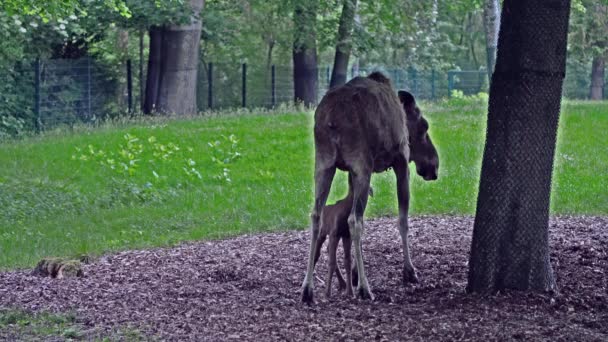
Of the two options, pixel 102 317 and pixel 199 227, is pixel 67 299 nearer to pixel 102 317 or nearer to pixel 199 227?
pixel 102 317

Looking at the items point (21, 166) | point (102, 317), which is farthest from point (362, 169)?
point (21, 166)

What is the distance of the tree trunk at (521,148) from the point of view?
855cm

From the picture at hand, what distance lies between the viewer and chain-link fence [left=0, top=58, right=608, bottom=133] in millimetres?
29281

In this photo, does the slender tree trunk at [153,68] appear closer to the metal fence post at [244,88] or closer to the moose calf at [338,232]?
the metal fence post at [244,88]

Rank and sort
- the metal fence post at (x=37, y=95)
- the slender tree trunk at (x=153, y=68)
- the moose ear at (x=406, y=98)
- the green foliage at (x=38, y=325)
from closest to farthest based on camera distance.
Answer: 1. the green foliage at (x=38, y=325)
2. the moose ear at (x=406, y=98)
3. the metal fence post at (x=37, y=95)
4. the slender tree trunk at (x=153, y=68)

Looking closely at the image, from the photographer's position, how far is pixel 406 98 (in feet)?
33.0

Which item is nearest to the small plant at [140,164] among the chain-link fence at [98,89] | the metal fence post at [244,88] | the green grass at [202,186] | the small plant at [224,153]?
the green grass at [202,186]

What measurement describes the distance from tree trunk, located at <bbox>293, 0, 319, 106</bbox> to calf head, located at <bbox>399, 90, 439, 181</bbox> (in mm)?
21761

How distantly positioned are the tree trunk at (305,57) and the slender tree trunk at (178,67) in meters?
3.58

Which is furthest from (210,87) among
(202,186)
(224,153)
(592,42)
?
(202,186)

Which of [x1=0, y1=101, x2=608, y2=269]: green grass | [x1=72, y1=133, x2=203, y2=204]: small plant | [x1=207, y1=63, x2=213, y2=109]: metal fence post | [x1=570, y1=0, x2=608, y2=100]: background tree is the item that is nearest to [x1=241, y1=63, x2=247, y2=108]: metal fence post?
[x1=207, y1=63, x2=213, y2=109]: metal fence post

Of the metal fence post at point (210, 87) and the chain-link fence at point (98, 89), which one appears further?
the metal fence post at point (210, 87)

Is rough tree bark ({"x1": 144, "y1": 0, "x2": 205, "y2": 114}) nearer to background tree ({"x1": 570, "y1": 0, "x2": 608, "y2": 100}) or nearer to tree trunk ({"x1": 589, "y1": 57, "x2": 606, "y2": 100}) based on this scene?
background tree ({"x1": 570, "y1": 0, "x2": 608, "y2": 100})

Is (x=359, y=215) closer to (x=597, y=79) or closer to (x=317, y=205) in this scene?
(x=317, y=205)
